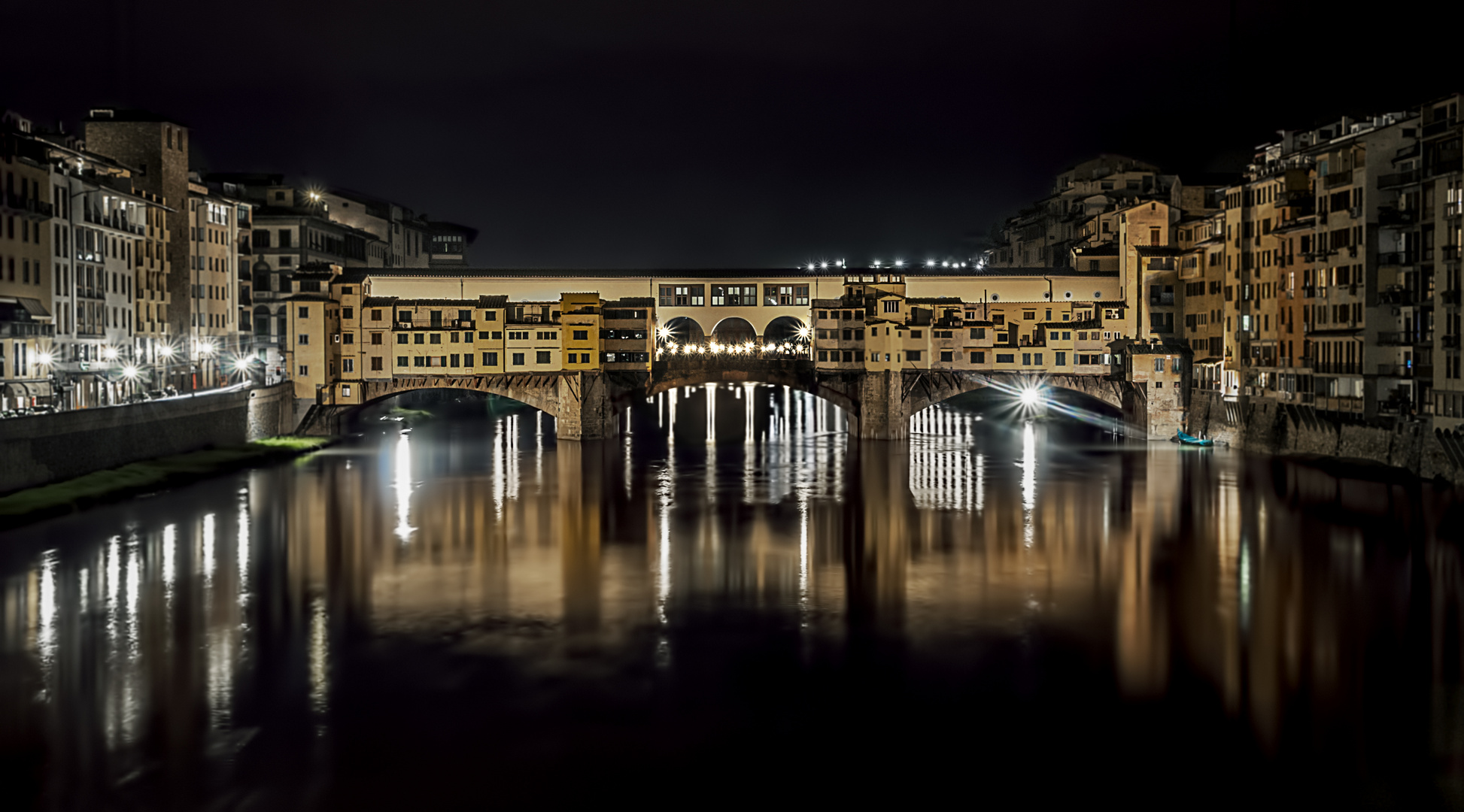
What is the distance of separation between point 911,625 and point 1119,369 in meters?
46.0

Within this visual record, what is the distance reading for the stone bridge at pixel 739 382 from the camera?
69875 millimetres

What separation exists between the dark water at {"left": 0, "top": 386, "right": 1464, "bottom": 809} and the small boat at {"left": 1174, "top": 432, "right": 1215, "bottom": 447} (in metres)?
15.3

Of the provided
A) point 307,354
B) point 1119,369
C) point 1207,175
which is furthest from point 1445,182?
point 307,354

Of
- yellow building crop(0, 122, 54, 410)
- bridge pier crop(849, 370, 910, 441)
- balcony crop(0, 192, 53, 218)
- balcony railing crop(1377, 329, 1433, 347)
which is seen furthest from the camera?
bridge pier crop(849, 370, 910, 441)

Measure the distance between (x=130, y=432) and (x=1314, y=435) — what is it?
48.8m

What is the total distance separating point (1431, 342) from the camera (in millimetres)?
47156

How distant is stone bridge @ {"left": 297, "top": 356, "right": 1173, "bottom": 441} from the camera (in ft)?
229

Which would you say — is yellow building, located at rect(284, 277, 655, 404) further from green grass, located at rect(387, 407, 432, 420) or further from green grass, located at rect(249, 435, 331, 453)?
green grass, located at rect(387, 407, 432, 420)

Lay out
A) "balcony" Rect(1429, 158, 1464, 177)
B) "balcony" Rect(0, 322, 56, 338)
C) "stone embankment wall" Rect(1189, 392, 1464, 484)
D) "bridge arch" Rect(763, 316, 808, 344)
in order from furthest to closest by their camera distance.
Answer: "bridge arch" Rect(763, 316, 808, 344), "balcony" Rect(0, 322, 56, 338), "stone embankment wall" Rect(1189, 392, 1464, 484), "balcony" Rect(1429, 158, 1464, 177)

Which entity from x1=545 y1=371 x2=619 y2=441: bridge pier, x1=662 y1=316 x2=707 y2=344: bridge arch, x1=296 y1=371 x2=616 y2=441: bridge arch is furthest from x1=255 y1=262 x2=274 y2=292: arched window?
x1=662 y1=316 x2=707 y2=344: bridge arch

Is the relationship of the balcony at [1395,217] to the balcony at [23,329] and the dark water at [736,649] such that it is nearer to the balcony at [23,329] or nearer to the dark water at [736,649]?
the dark water at [736,649]

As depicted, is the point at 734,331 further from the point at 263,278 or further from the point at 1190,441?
the point at 263,278

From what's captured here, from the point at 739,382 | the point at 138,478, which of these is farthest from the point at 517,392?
the point at 138,478

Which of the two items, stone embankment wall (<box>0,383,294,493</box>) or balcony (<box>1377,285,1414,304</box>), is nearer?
stone embankment wall (<box>0,383,294,493</box>)
